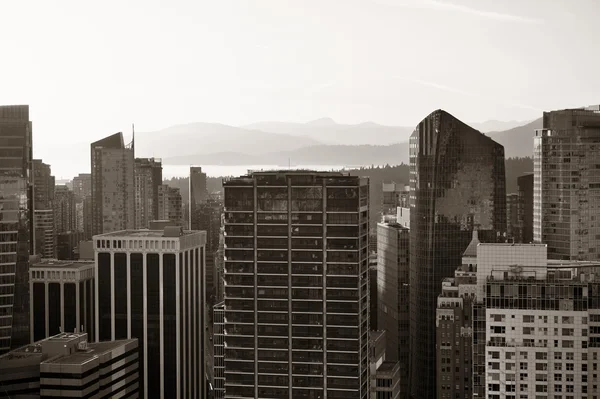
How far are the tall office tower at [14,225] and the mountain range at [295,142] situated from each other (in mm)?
5825

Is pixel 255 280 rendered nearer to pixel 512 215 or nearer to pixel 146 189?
pixel 512 215

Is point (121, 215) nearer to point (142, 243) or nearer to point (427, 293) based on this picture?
point (142, 243)

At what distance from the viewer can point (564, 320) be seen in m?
19.7

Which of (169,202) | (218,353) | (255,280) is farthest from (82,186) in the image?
(255,280)

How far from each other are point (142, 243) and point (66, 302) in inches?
188

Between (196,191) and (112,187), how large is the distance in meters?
9.78

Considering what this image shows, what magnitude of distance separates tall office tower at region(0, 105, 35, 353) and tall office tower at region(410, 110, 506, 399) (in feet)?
58.1

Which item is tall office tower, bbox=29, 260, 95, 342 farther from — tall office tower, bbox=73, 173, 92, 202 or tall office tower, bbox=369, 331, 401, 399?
tall office tower, bbox=369, 331, 401, 399

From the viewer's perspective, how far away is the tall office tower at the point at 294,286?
26.5 meters

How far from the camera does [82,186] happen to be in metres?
50.2

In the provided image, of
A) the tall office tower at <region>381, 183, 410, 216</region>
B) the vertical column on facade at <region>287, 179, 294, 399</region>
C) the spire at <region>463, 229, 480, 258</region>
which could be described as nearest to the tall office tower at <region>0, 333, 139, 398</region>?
the vertical column on facade at <region>287, 179, 294, 399</region>

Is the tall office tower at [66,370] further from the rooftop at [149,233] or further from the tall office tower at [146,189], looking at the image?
the tall office tower at [146,189]

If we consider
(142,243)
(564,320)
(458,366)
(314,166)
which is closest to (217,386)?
(142,243)

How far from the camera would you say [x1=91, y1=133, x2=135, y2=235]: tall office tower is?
48.3 meters
